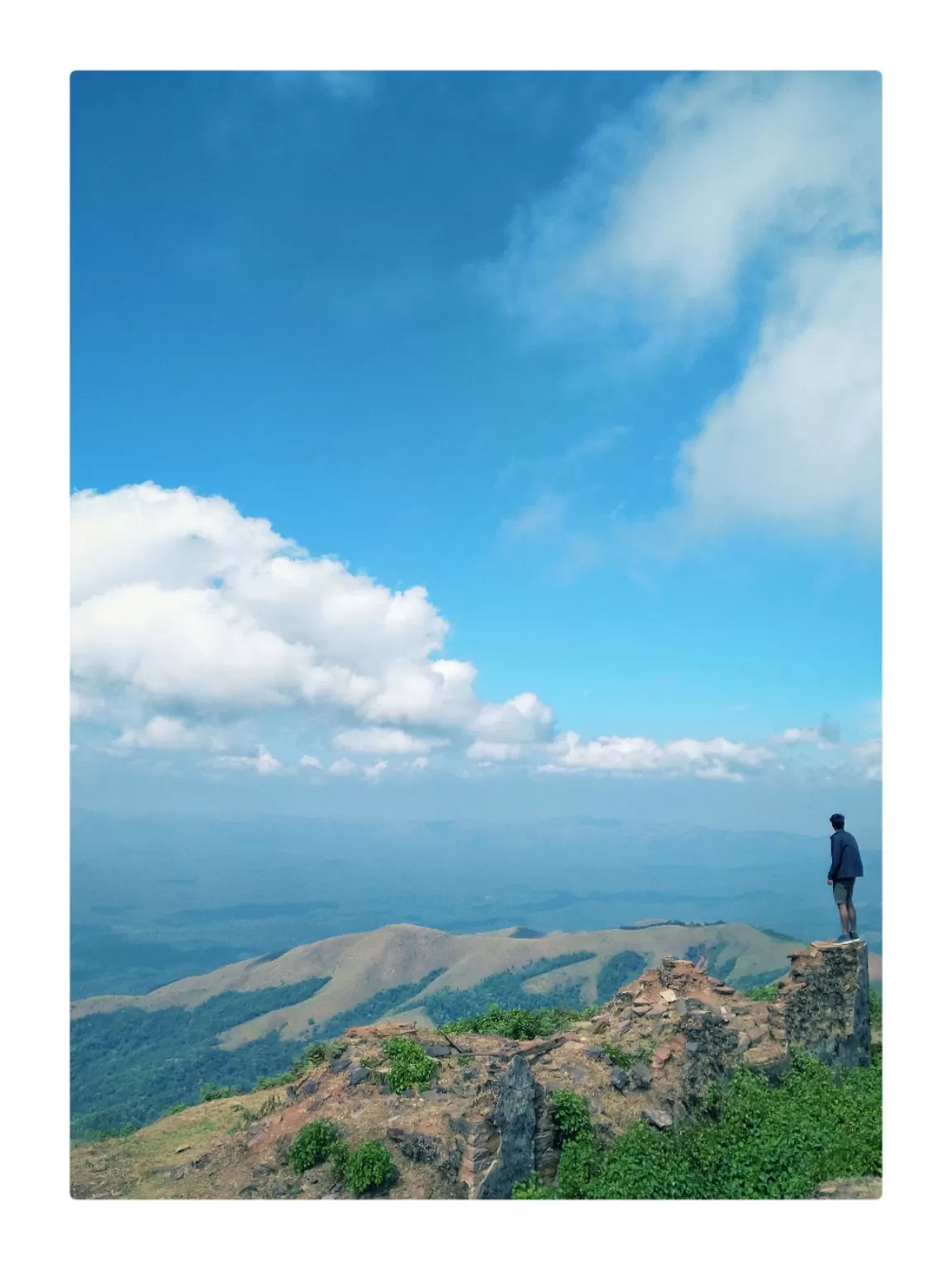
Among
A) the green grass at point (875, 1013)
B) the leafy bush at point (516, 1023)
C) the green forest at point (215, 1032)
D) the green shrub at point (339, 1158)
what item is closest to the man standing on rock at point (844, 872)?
the green grass at point (875, 1013)

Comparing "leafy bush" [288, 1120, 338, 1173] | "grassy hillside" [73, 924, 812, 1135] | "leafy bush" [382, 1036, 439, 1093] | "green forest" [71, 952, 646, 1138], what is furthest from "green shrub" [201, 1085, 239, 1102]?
"grassy hillside" [73, 924, 812, 1135]

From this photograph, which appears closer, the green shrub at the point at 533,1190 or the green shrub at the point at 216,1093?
the green shrub at the point at 533,1190

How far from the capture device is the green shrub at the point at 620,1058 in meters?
7.22

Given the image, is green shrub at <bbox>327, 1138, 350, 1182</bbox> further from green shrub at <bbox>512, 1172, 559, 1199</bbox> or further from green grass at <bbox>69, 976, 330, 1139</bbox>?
green grass at <bbox>69, 976, 330, 1139</bbox>

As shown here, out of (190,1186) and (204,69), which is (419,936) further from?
(204,69)

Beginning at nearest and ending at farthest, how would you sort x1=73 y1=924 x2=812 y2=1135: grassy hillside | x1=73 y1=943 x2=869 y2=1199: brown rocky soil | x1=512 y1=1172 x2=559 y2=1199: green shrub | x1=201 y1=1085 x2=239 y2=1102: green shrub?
x1=512 y1=1172 x2=559 y2=1199: green shrub → x1=73 y1=943 x2=869 y2=1199: brown rocky soil → x1=201 y1=1085 x2=239 y2=1102: green shrub → x1=73 y1=924 x2=812 y2=1135: grassy hillside

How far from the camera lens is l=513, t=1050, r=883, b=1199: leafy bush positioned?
18.9 feet

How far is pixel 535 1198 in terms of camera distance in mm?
5852

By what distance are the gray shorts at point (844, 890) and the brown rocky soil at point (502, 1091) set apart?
442mm

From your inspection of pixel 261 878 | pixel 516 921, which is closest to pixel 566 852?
pixel 516 921

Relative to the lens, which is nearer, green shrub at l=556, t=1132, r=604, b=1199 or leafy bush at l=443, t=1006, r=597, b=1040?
green shrub at l=556, t=1132, r=604, b=1199

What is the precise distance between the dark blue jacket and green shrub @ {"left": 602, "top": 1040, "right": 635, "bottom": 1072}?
2681 millimetres

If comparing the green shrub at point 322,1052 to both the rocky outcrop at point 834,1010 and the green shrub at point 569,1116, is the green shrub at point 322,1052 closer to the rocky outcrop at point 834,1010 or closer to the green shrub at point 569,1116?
the green shrub at point 569,1116

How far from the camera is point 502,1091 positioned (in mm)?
6121
